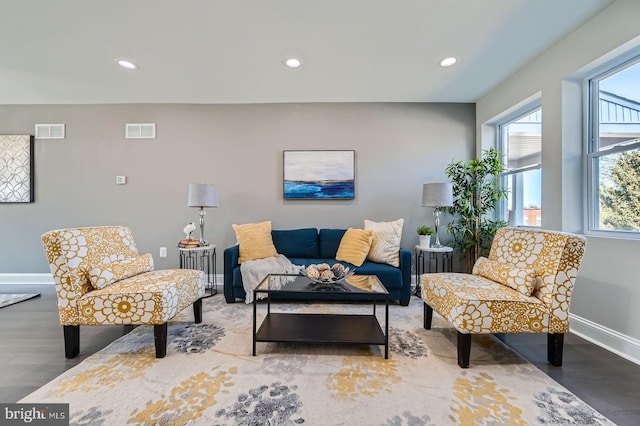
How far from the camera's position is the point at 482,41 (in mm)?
2123

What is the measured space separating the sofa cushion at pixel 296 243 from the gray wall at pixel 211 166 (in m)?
0.28

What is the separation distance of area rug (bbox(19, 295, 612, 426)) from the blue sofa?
0.68m

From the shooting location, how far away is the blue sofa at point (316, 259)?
2.59 meters

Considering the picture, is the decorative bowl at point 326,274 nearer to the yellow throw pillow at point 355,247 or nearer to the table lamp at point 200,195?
the yellow throw pillow at point 355,247

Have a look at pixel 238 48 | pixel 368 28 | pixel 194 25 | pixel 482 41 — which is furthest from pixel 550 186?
pixel 194 25

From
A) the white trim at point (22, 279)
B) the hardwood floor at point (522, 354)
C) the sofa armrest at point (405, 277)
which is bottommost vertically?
the hardwood floor at point (522, 354)

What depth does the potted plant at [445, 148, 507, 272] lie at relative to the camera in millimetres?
2895

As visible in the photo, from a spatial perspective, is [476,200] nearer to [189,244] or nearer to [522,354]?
[522,354]

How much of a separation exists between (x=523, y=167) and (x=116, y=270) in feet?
13.4

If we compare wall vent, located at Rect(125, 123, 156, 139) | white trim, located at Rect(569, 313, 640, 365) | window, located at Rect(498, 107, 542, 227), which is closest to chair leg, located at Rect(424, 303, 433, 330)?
white trim, located at Rect(569, 313, 640, 365)

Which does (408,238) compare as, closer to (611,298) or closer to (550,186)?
(550,186)

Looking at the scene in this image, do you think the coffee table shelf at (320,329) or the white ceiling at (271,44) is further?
the white ceiling at (271,44)

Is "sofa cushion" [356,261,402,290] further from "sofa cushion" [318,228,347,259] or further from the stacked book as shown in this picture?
the stacked book

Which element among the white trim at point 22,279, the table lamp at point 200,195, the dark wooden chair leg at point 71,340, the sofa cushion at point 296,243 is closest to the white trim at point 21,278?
the white trim at point 22,279
